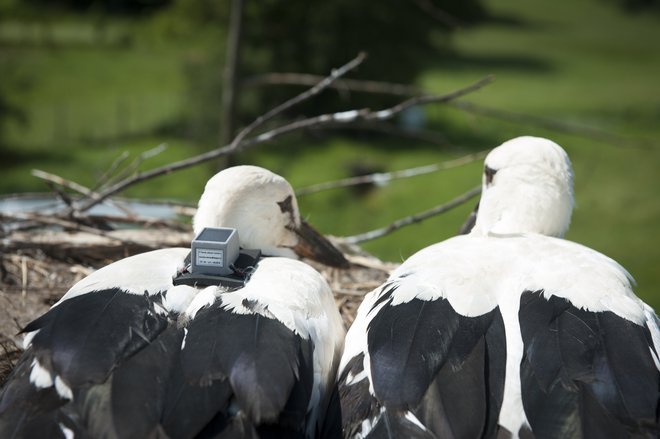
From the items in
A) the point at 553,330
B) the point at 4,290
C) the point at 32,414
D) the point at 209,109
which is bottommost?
the point at 209,109

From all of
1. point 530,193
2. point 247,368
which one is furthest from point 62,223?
point 530,193

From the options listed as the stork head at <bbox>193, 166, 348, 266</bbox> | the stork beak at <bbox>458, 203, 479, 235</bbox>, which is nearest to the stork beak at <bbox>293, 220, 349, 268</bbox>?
the stork head at <bbox>193, 166, 348, 266</bbox>

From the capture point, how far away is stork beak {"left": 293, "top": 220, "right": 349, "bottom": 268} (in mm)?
2389

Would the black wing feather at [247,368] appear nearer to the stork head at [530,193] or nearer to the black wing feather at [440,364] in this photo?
the black wing feather at [440,364]

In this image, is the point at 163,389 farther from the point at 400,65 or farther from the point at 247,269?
the point at 400,65

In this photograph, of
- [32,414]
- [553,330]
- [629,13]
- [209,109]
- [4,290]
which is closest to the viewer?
[32,414]

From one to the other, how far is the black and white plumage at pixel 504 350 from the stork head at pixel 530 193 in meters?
0.25

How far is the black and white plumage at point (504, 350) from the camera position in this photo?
1.51 meters

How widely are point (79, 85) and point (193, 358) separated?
390 inches

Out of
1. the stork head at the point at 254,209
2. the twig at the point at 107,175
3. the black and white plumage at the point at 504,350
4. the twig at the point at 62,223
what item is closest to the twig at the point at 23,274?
the twig at the point at 62,223

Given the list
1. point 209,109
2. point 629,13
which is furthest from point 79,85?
point 629,13

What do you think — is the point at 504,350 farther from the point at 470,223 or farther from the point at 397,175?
the point at 397,175

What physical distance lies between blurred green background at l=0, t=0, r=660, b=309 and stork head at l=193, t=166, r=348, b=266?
323 centimetres

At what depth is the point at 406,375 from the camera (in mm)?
1564
